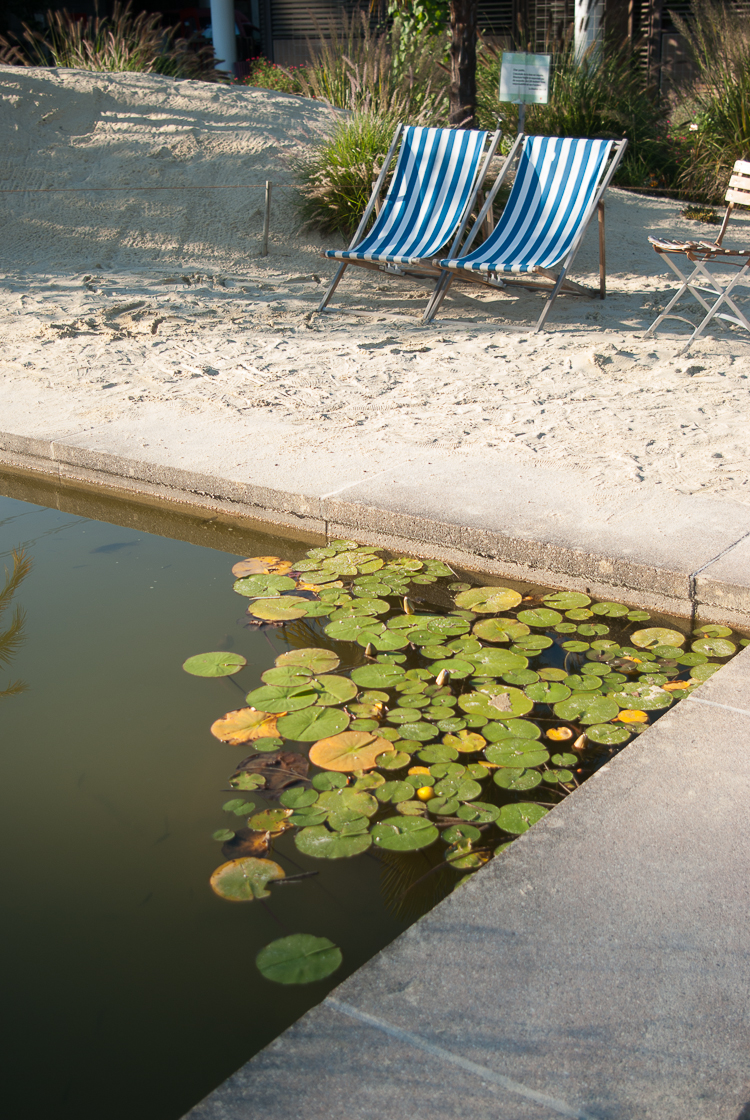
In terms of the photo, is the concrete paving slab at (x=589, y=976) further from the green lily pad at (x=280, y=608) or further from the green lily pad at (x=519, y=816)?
the green lily pad at (x=280, y=608)

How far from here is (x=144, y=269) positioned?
288 inches

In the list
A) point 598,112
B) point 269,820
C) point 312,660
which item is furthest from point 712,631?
point 598,112

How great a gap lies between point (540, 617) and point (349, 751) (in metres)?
0.77

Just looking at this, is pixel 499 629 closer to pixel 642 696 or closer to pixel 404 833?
pixel 642 696

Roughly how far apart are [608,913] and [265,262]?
22.4ft

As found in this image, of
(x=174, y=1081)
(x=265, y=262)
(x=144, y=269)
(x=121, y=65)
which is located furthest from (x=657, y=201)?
(x=174, y=1081)

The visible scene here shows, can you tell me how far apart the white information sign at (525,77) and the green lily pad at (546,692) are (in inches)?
221

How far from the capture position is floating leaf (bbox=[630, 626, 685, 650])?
7.90 feet

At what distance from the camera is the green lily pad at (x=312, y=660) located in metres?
2.38

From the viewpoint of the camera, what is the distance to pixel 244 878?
5.52ft

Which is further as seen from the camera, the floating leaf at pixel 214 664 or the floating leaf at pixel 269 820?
the floating leaf at pixel 214 664

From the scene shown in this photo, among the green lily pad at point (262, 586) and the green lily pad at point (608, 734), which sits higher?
the green lily pad at point (262, 586)

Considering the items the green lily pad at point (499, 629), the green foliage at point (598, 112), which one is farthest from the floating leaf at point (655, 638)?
the green foliage at point (598, 112)

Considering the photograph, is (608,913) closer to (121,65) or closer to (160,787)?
(160,787)
